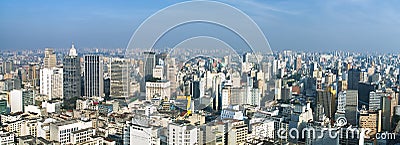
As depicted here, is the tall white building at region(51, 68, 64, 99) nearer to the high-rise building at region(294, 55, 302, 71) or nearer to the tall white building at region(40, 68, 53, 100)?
the tall white building at region(40, 68, 53, 100)

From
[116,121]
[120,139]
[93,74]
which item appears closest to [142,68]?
[120,139]

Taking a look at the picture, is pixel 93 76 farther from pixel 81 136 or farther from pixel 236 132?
pixel 236 132

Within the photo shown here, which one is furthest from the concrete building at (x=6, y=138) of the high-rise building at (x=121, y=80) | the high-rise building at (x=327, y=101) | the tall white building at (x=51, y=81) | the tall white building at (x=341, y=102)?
the tall white building at (x=341, y=102)

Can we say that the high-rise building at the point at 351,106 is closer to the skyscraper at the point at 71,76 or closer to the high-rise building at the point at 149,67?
the high-rise building at the point at 149,67

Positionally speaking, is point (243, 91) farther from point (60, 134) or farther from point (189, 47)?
point (60, 134)

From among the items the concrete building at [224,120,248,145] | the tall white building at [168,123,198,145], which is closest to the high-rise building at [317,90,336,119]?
the concrete building at [224,120,248,145]
